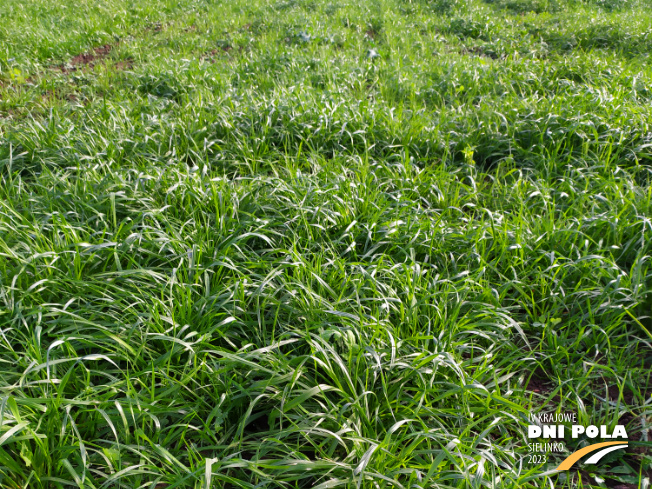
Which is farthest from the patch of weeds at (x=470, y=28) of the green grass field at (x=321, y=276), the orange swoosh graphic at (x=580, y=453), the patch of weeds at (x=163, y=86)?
the orange swoosh graphic at (x=580, y=453)

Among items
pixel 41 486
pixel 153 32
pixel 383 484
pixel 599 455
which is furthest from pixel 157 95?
pixel 599 455

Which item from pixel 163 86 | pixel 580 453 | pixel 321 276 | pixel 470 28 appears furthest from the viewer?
pixel 470 28

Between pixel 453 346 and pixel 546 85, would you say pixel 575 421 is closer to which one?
pixel 453 346

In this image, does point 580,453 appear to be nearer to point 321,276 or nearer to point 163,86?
point 321,276

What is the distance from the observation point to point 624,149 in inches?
135

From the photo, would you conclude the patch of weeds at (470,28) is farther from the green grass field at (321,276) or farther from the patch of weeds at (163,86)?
the patch of weeds at (163,86)

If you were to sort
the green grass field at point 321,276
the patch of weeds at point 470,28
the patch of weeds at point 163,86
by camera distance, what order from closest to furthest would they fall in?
the green grass field at point 321,276, the patch of weeds at point 163,86, the patch of weeds at point 470,28

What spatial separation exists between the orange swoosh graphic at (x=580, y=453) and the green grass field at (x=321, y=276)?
0.04 m

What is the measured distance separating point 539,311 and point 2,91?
5.29 meters

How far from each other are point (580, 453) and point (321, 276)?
134cm

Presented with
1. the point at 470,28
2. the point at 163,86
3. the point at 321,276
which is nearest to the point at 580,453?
the point at 321,276

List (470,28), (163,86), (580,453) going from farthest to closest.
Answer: (470,28), (163,86), (580,453)

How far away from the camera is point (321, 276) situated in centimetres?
224

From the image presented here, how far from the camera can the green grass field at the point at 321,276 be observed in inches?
63.3
